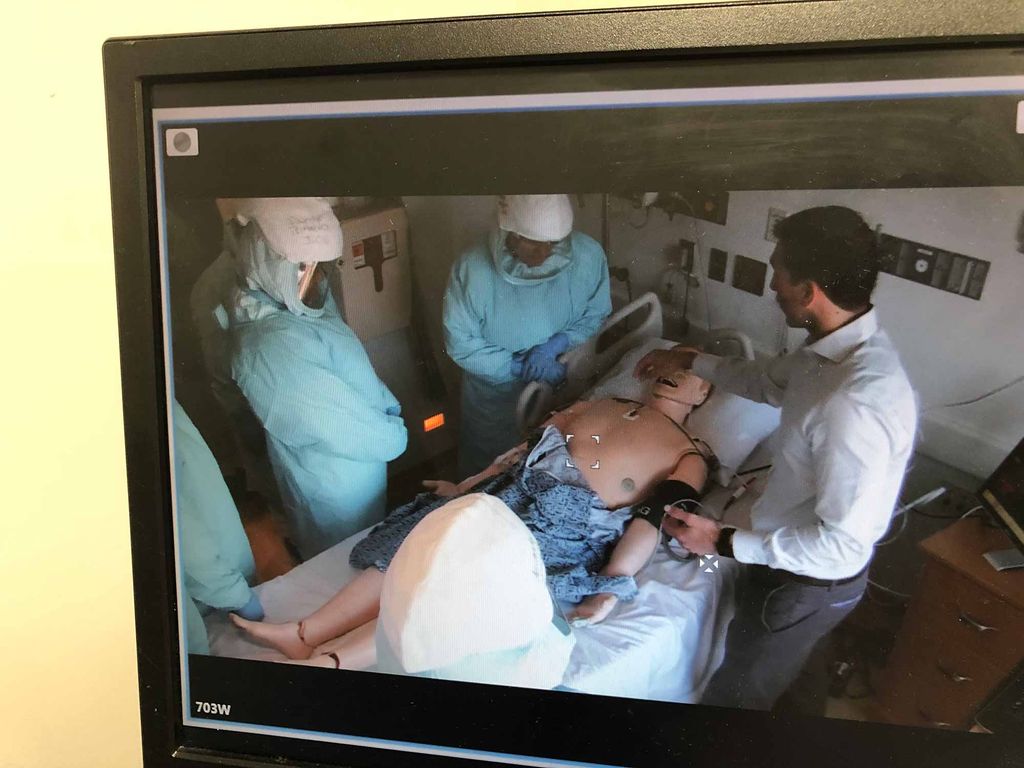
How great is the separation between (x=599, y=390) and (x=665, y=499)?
0.35 feet

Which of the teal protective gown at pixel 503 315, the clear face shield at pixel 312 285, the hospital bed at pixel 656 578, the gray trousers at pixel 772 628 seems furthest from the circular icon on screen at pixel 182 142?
the gray trousers at pixel 772 628

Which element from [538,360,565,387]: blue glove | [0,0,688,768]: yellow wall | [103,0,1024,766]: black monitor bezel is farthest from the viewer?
[0,0,688,768]: yellow wall

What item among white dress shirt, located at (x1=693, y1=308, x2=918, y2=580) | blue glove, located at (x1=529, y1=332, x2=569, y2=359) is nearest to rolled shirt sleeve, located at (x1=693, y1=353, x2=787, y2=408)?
white dress shirt, located at (x1=693, y1=308, x2=918, y2=580)

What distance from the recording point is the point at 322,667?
0.73m

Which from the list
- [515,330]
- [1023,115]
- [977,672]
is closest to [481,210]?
[515,330]

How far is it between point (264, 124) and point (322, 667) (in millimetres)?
491

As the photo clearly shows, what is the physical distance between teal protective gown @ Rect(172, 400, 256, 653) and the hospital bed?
98 mm

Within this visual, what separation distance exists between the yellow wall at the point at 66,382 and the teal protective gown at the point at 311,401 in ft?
0.83

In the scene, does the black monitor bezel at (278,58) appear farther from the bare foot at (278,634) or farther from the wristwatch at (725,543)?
the wristwatch at (725,543)

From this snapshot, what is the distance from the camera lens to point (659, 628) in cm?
66

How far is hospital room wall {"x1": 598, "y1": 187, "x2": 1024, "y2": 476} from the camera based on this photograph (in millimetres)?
563

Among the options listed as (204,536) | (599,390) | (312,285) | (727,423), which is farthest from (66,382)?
(727,423)
